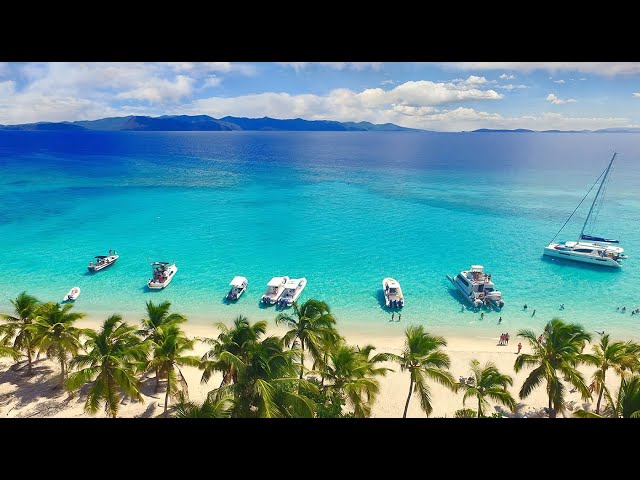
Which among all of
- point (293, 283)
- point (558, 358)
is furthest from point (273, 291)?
point (558, 358)

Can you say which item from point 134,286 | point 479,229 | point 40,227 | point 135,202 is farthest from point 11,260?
point 479,229

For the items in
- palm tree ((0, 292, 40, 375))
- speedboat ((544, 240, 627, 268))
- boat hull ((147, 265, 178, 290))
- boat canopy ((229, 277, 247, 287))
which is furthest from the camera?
speedboat ((544, 240, 627, 268))

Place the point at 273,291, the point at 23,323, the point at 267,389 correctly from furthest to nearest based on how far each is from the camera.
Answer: the point at 273,291 → the point at 23,323 → the point at 267,389

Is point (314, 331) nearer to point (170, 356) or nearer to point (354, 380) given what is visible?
point (354, 380)

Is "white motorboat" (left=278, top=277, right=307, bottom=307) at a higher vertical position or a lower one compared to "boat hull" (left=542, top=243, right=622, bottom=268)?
lower

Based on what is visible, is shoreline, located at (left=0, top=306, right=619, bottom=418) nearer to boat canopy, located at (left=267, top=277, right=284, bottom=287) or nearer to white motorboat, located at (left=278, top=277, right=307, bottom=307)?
white motorboat, located at (left=278, top=277, right=307, bottom=307)

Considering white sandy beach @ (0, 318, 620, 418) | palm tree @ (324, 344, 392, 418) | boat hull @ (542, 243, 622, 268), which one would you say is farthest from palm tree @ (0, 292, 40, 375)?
boat hull @ (542, 243, 622, 268)
